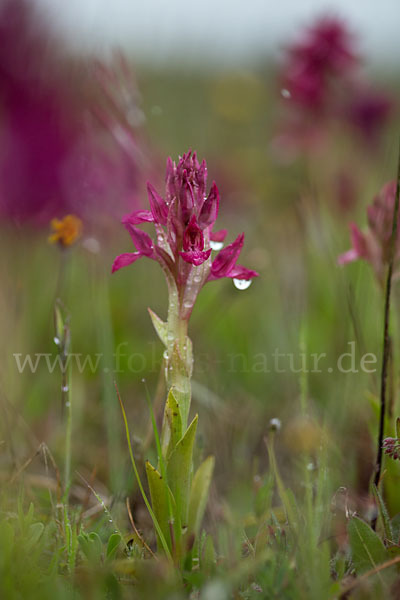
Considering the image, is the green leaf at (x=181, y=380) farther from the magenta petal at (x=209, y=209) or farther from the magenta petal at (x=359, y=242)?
the magenta petal at (x=359, y=242)

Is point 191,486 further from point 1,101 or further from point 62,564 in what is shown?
point 1,101

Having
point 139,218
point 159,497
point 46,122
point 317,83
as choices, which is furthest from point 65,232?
point 317,83

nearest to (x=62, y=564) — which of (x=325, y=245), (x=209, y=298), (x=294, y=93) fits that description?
(x=325, y=245)

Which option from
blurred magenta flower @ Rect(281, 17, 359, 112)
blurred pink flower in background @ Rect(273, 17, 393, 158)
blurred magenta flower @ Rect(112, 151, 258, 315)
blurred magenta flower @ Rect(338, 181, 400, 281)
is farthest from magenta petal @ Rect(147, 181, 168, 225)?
blurred magenta flower @ Rect(281, 17, 359, 112)

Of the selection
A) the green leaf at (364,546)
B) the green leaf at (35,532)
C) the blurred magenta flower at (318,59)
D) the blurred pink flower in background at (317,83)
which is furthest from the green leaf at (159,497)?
the blurred magenta flower at (318,59)

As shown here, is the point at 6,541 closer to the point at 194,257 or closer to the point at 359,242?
the point at 194,257
